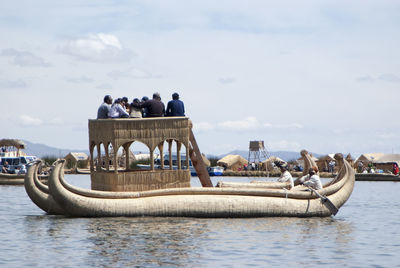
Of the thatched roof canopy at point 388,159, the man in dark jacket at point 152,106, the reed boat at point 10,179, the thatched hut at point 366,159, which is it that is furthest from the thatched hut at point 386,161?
the man in dark jacket at point 152,106

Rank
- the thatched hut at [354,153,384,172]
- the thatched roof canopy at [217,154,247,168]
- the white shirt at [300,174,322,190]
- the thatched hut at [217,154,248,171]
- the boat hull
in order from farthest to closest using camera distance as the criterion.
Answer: the thatched roof canopy at [217,154,247,168], the thatched hut at [217,154,248,171], the thatched hut at [354,153,384,172], the white shirt at [300,174,322,190], the boat hull

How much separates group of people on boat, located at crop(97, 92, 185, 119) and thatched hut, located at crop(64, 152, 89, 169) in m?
66.3

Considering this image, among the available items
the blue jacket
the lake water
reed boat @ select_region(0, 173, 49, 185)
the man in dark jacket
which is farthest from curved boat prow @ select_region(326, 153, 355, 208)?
reed boat @ select_region(0, 173, 49, 185)

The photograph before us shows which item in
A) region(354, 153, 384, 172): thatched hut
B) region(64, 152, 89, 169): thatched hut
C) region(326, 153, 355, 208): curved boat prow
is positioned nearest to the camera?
region(326, 153, 355, 208): curved boat prow

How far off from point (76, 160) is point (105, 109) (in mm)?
68843

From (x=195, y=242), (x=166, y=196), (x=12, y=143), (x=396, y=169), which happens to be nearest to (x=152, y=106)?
(x=166, y=196)

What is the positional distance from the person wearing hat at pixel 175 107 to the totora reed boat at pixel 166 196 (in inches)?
19.0

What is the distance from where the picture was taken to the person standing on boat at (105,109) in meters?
20.4

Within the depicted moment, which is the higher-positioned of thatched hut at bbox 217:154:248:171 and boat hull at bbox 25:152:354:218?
thatched hut at bbox 217:154:248:171

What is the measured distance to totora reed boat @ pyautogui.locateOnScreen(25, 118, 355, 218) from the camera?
64.2ft

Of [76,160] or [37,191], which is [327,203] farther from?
[76,160]

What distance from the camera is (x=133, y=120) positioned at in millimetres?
19609

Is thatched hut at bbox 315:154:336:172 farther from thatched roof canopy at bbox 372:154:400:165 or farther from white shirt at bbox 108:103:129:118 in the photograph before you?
white shirt at bbox 108:103:129:118

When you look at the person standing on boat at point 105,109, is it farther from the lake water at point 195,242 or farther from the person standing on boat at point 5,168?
the person standing on boat at point 5,168
